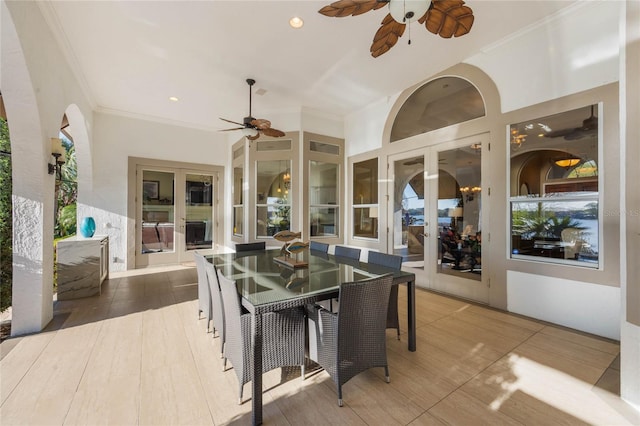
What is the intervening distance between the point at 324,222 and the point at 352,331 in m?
3.96

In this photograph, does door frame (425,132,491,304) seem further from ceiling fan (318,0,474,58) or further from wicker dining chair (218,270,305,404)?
wicker dining chair (218,270,305,404)

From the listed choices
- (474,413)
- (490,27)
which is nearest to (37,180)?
(474,413)

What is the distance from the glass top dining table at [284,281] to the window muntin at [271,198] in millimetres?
2324

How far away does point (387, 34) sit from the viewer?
214 centimetres

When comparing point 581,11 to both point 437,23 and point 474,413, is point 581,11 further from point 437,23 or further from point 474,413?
point 474,413

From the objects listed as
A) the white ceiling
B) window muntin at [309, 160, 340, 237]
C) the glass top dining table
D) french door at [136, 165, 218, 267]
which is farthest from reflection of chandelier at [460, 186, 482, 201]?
french door at [136, 165, 218, 267]

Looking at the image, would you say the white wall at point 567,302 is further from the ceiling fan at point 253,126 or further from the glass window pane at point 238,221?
the glass window pane at point 238,221

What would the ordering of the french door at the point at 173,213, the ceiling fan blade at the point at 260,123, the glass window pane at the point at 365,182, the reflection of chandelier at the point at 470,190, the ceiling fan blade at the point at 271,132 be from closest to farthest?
the reflection of chandelier at the point at 470,190, the ceiling fan blade at the point at 260,123, the ceiling fan blade at the point at 271,132, the glass window pane at the point at 365,182, the french door at the point at 173,213

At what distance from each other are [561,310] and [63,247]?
21.2 ft

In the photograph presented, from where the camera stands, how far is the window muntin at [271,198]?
554 cm

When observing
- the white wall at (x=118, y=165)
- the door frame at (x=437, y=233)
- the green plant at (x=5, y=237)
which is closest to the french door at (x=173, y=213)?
the white wall at (x=118, y=165)

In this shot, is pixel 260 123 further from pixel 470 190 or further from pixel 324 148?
pixel 470 190

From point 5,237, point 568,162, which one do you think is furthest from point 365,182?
point 5,237

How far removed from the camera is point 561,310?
2.92m
